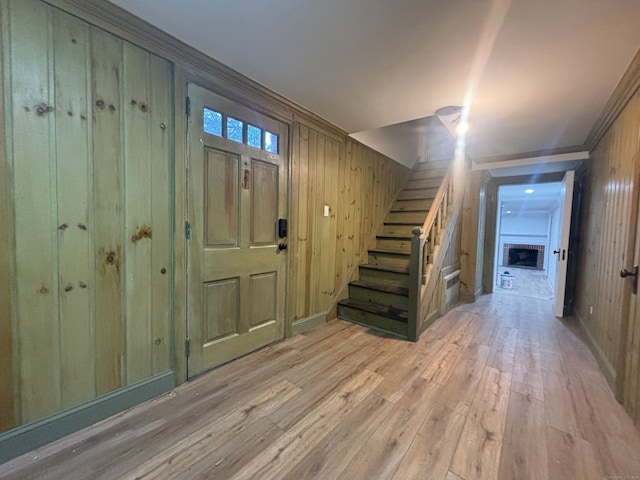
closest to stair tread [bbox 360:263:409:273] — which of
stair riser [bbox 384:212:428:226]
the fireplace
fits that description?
stair riser [bbox 384:212:428:226]

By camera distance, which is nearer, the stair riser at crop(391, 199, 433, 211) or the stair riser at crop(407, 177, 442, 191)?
the stair riser at crop(391, 199, 433, 211)

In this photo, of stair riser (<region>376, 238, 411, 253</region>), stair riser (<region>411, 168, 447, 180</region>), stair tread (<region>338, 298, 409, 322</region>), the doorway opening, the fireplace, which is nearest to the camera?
stair tread (<region>338, 298, 409, 322</region>)

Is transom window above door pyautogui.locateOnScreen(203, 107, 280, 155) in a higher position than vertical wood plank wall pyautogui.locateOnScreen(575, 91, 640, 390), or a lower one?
higher

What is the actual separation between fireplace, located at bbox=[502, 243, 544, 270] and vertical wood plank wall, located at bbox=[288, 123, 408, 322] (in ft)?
30.1

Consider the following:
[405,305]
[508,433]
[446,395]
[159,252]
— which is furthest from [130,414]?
[405,305]

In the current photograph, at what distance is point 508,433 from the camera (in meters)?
1.46

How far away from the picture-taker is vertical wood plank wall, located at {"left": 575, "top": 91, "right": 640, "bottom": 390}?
1825 mm

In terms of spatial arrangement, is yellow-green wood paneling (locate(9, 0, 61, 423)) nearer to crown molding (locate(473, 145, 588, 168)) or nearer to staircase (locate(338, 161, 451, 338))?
staircase (locate(338, 161, 451, 338))

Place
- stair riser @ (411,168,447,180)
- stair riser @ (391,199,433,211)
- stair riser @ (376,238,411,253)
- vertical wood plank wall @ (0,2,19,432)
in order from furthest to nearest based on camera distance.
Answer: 1. stair riser @ (411,168,447,180)
2. stair riser @ (391,199,433,211)
3. stair riser @ (376,238,411,253)
4. vertical wood plank wall @ (0,2,19,432)

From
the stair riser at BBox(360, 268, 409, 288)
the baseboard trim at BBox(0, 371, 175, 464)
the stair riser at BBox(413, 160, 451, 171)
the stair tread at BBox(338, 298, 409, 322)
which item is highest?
the stair riser at BBox(413, 160, 451, 171)

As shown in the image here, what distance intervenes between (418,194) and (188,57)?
357cm

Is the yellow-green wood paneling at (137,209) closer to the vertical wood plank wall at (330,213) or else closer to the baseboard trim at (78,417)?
the baseboard trim at (78,417)

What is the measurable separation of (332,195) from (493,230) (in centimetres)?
358

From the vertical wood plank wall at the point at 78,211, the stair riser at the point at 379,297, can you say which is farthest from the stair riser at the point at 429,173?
the vertical wood plank wall at the point at 78,211
